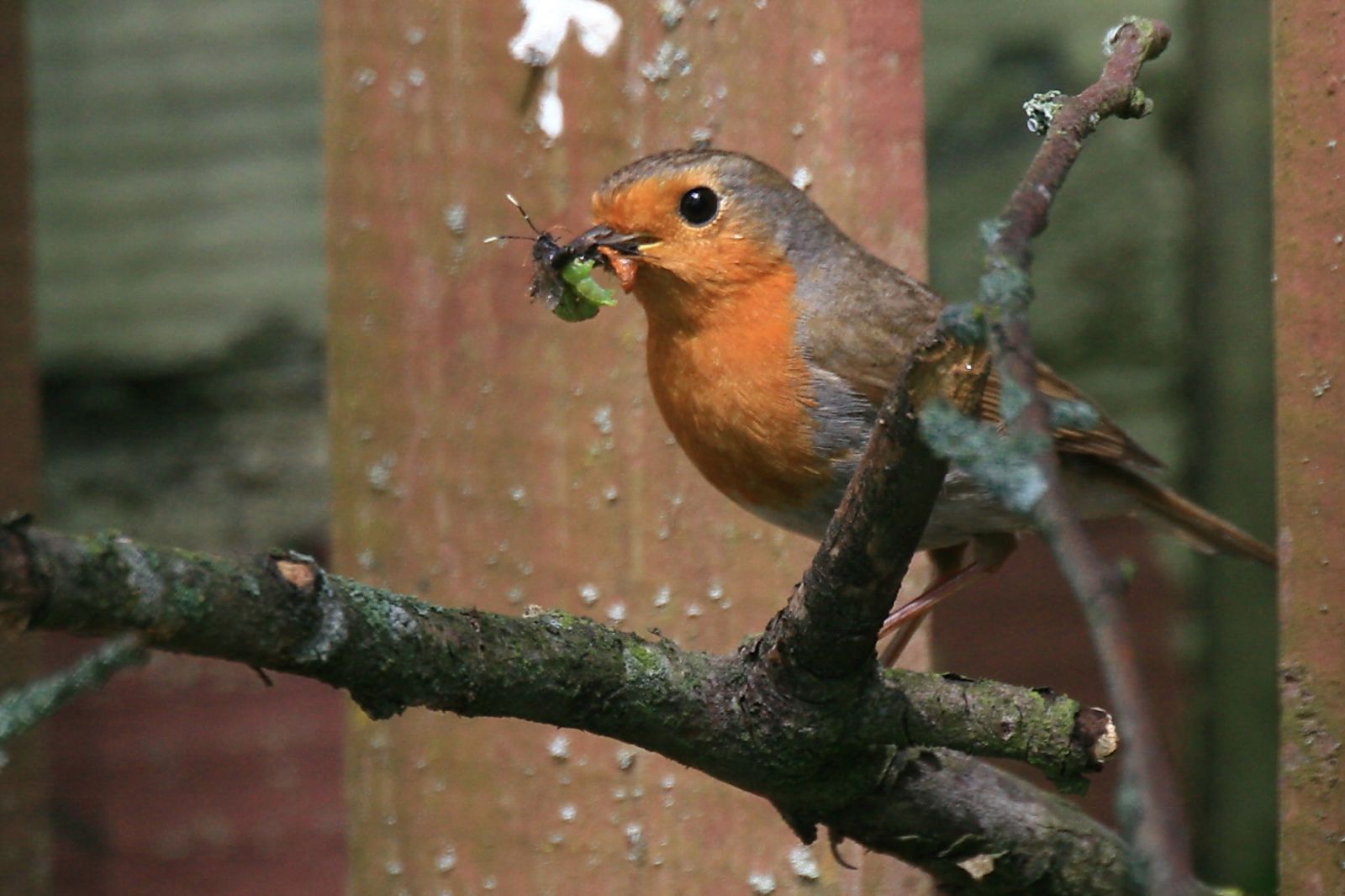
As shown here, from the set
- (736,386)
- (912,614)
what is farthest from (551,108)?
(912,614)

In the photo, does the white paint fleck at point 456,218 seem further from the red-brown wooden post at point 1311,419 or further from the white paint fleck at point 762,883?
the red-brown wooden post at point 1311,419

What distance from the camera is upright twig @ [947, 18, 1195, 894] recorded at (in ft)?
3.32

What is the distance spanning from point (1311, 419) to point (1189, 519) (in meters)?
1.30

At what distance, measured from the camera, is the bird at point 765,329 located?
273 cm

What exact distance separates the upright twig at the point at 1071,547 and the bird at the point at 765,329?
111 centimetres

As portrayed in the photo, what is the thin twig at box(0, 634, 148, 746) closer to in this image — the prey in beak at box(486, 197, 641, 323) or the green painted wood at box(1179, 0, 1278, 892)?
the prey in beak at box(486, 197, 641, 323)

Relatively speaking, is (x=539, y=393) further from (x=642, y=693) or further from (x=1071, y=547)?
(x=1071, y=547)

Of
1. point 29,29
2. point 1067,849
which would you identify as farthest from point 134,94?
point 1067,849

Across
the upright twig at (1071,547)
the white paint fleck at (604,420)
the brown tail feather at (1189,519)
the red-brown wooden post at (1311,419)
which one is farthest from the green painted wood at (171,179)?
the upright twig at (1071,547)

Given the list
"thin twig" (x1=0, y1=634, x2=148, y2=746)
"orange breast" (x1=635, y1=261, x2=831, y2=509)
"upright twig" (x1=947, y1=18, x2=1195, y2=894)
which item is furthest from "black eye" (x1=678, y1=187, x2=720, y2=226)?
"thin twig" (x1=0, y1=634, x2=148, y2=746)

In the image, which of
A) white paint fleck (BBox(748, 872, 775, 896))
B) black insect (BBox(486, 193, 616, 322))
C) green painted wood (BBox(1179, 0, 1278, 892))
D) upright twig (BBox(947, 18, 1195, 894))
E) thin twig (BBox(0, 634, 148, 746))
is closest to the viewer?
upright twig (BBox(947, 18, 1195, 894))

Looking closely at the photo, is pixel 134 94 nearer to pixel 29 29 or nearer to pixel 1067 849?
pixel 29 29

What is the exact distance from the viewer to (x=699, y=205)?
2809 millimetres

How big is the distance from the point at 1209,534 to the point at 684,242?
136 cm
